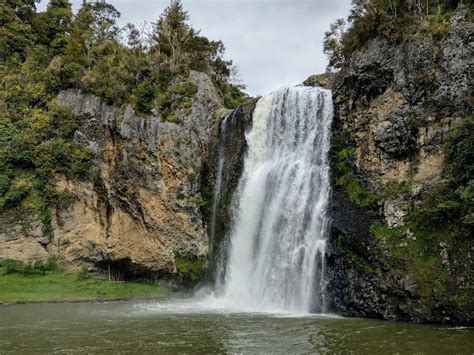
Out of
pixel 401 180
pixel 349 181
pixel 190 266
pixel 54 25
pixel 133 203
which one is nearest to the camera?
pixel 401 180

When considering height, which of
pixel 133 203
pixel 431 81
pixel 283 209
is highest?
pixel 431 81

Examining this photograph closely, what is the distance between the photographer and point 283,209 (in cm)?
2508

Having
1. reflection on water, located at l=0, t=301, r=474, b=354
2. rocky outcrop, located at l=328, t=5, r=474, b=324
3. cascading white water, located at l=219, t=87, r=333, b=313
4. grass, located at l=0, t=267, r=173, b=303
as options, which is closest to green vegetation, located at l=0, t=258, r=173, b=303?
grass, located at l=0, t=267, r=173, b=303

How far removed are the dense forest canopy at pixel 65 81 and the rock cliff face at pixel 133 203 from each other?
4.06 feet

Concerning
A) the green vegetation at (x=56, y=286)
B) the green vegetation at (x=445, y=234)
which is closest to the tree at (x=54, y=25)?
the green vegetation at (x=56, y=286)

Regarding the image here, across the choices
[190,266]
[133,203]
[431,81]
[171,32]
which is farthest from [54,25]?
[431,81]

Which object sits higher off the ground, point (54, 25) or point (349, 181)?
point (54, 25)

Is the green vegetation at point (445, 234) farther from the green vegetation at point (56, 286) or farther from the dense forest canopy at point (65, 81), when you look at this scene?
the dense forest canopy at point (65, 81)

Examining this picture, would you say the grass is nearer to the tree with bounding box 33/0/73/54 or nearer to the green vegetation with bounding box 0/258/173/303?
the green vegetation with bounding box 0/258/173/303

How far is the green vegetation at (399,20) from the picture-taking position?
73.5ft

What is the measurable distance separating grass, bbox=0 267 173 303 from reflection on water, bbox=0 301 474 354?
7656 millimetres

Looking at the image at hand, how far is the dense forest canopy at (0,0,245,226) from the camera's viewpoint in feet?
116

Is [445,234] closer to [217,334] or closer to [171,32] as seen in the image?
[217,334]

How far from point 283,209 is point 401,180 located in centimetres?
649
